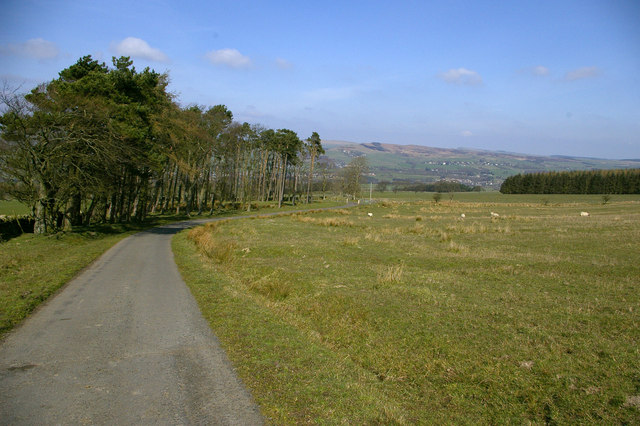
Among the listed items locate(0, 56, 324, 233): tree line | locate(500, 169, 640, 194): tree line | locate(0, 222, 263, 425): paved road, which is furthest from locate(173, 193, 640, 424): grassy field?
locate(500, 169, 640, 194): tree line

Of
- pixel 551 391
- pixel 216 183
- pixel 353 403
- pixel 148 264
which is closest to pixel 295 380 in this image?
pixel 353 403

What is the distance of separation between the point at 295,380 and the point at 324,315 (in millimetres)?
3979

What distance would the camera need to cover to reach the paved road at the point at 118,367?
4.53m

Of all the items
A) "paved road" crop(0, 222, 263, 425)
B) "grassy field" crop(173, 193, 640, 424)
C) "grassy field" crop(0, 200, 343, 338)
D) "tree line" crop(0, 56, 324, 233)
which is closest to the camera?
"paved road" crop(0, 222, 263, 425)

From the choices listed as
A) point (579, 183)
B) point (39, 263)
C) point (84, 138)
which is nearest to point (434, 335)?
point (39, 263)

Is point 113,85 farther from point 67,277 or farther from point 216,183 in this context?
point 216,183

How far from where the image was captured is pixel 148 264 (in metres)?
15.4

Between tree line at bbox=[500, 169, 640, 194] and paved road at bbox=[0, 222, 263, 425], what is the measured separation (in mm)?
129112

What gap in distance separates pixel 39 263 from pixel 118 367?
11.3 m

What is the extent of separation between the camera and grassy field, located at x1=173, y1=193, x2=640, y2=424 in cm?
531

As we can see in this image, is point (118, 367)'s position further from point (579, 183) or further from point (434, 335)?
point (579, 183)

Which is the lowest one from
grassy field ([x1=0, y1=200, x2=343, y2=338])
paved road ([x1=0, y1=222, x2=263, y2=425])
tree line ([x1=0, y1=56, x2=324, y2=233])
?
grassy field ([x1=0, y1=200, x2=343, y2=338])

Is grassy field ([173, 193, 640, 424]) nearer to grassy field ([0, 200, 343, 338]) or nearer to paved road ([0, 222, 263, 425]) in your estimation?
paved road ([0, 222, 263, 425])

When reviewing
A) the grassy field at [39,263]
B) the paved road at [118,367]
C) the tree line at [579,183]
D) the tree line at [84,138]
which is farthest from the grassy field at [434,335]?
the tree line at [579,183]
